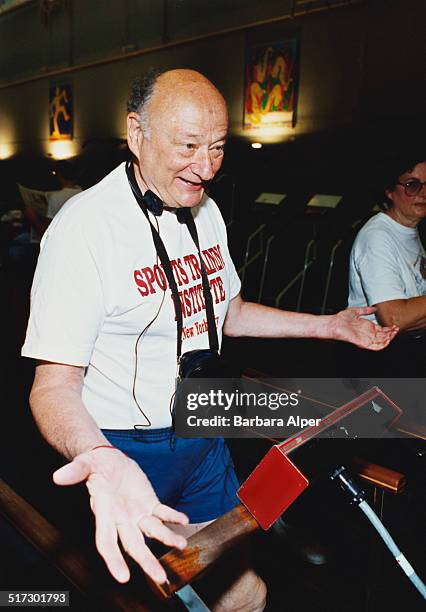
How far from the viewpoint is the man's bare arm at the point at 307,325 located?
166 cm

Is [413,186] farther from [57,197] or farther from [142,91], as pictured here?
[57,197]

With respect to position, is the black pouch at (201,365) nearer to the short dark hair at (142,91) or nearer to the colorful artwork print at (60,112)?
the short dark hair at (142,91)

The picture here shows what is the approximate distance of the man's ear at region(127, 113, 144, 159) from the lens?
136cm

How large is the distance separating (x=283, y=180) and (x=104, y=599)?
7212 mm

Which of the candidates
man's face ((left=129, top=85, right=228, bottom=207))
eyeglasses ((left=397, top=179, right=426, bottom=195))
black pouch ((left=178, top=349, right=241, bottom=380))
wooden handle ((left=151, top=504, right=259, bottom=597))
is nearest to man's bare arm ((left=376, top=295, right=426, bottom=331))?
eyeglasses ((left=397, top=179, right=426, bottom=195))

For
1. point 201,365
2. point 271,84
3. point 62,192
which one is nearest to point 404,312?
point 201,365

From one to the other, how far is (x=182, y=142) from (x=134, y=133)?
6.3 inches

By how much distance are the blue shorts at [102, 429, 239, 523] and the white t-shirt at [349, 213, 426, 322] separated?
0.91m

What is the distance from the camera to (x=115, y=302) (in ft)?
4.08

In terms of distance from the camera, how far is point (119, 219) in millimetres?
1302

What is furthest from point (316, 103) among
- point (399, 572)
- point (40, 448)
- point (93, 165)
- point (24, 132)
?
point (24, 132)

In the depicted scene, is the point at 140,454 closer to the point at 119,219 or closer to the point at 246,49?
the point at 119,219

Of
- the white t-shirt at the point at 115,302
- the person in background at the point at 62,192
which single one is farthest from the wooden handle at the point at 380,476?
the person in background at the point at 62,192

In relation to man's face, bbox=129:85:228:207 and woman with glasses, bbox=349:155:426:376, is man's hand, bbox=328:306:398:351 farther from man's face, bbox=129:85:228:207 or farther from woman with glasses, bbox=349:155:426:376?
man's face, bbox=129:85:228:207
